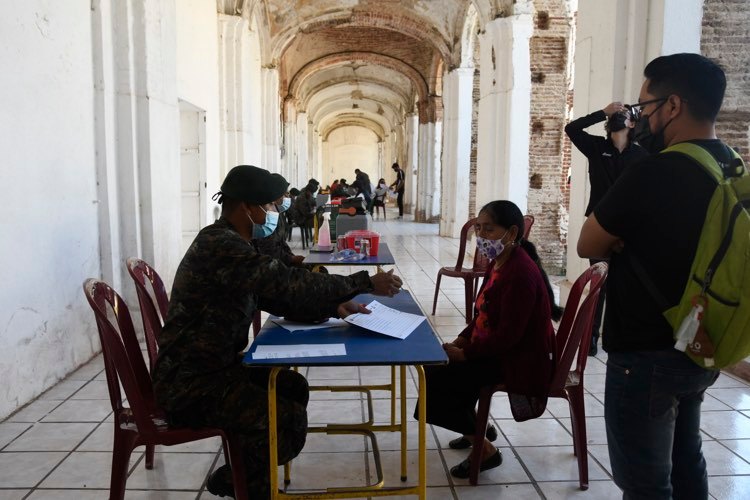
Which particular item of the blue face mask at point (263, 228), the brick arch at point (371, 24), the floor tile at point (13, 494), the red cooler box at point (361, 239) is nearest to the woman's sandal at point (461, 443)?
the blue face mask at point (263, 228)

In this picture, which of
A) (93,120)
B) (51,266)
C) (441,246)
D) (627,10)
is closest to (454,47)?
(441,246)

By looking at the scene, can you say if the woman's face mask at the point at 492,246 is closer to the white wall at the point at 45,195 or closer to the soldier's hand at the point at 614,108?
the soldier's hand at the point at 614,108

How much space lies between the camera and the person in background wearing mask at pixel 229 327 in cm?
233

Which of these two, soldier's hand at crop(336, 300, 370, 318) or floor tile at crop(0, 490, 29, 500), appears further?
floor tile at crop(0, 490, 29, 500)

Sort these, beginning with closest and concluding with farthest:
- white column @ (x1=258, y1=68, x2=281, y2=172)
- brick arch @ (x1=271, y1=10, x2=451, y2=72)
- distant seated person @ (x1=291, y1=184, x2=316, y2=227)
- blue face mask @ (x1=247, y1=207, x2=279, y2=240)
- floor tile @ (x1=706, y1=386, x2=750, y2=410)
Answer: blue face mask @ (x1=247, y1=207, x2=279, y2=240), floor tile @ (x1=706, y1=386, x2=750, y2=410), distant seated person @ (x1=291, y1=184, x2=316, y2=227), white column @ (x1=258, y1=68, x2=281, y2=172), brick arch @ (x1=271, y1=10, x2=451, y2=72)

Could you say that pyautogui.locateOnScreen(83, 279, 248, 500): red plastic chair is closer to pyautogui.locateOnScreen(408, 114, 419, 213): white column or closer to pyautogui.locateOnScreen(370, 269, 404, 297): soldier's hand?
pyautogui.locateOnScreen(370, 269, 404, 297): soldier's hand

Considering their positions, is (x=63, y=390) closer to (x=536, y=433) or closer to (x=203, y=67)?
(x=536, y=433)

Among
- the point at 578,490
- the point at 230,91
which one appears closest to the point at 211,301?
the point at 578,490

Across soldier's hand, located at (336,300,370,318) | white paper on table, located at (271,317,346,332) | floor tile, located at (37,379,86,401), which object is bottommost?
floor tile, located at (37,379,86,401)

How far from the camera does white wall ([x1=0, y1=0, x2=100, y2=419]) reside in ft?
12.1

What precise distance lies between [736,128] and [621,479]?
14.4ft

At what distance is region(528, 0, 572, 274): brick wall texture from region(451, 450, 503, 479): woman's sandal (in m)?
6.86

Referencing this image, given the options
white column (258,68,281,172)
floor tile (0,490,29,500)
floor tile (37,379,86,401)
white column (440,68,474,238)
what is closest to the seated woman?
floor tile (0,490,29,500)

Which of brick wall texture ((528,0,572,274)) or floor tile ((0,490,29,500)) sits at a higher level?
brick wall texture ((528,0,572,274))
